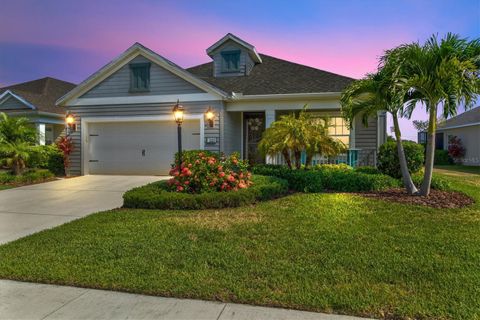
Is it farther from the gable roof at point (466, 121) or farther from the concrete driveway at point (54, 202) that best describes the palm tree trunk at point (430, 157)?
the gable roof at point (466, 121)

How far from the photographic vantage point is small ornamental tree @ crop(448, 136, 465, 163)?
21.3 metres

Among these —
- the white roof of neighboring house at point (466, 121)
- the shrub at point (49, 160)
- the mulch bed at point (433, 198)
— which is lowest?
the mulch bed at point (433, 198)

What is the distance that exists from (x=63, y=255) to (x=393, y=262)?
13.2 feet

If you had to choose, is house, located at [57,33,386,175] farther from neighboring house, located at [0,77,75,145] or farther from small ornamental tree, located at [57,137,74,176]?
neighboring house, located at [0,77,75,145]

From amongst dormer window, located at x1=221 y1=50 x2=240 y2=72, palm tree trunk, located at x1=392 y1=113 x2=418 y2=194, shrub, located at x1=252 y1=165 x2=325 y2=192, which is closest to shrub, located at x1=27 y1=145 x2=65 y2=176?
dormer window, located at x1=221 y1=50 x2=240 y2=72

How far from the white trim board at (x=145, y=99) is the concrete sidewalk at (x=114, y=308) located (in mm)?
9476

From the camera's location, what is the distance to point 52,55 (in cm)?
523

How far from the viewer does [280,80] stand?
1347 cm

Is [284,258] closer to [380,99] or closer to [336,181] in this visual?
[336,181]

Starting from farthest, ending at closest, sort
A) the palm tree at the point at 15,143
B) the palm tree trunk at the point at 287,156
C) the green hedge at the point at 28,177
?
1. the palm tree at the point at 15,143
2. the green hedge at the point at 28,177
3. the palm tree trunk at the point at 287,156

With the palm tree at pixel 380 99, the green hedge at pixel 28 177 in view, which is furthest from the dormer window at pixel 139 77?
the palm tree at pixel 380 99

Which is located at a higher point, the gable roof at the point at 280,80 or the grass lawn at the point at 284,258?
the gable roof at the point at 280,80

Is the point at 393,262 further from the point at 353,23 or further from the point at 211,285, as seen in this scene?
the point at 353,23

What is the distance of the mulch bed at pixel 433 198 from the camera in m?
6.77
